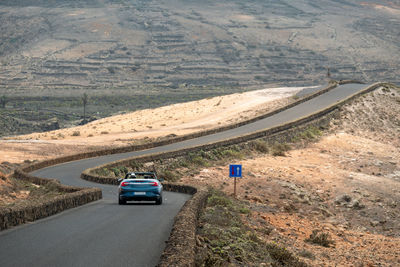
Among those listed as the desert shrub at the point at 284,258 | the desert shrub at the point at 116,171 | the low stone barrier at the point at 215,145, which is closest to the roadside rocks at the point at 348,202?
the low stone barrier at the point at 215,145

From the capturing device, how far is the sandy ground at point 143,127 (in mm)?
57219

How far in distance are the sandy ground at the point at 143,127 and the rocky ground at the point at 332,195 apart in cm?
1779

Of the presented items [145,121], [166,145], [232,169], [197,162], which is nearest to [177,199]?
[232,169]

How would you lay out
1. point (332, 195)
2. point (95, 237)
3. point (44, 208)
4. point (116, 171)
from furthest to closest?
point (332, 195), point (116, 171), point (44, 208), point (95, 237)

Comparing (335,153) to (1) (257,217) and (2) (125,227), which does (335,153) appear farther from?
(2) (125,227)

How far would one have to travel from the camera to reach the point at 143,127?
8250cm

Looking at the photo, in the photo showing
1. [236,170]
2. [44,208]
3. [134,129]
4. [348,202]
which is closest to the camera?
[44,208]

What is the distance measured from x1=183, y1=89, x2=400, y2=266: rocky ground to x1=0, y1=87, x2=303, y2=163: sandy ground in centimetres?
1779

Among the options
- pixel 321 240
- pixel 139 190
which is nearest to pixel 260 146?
pixel 321 240

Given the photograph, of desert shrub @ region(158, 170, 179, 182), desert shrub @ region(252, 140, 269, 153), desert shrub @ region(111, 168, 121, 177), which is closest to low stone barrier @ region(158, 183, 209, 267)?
desert shrub @ region(111, 168, 121, 177)

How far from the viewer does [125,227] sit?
1622cm

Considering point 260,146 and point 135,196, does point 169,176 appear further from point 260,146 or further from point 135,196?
point 135,196

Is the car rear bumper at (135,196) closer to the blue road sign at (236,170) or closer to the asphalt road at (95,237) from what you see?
the asphalt road at (95,237)

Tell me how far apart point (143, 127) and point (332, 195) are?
1811 inches
